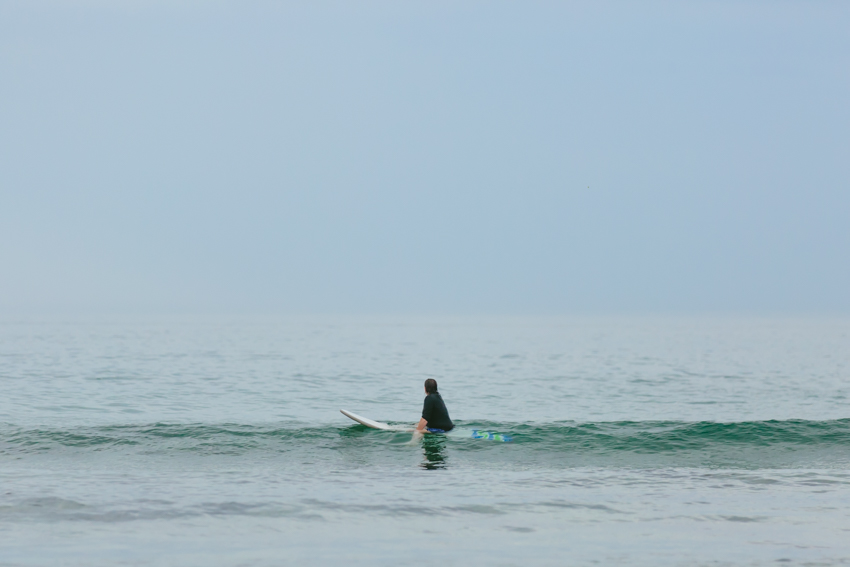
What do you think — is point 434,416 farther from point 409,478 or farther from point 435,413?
point 409,478

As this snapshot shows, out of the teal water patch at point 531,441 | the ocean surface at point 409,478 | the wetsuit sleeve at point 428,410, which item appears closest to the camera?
the ocean surface at point 409,478

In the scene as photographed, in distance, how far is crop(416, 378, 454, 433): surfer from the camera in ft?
65.9

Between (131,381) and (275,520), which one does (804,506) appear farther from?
(131,381)

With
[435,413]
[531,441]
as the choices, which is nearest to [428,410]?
[435,413]

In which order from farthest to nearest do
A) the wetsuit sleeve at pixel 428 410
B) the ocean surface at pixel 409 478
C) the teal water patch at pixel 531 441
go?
the wetsuit sleeve at pixel 428 410 → the teal water patch at pixel 531 441 → the ocean surface at pixel 409 478

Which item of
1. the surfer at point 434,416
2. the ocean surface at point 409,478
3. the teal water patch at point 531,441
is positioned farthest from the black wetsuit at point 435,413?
the teal water patch at point 531,441

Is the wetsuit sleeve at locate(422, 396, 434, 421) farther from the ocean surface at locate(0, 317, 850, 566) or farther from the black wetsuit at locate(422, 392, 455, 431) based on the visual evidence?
the ocean surface at locate(0, 317, 850, 566)

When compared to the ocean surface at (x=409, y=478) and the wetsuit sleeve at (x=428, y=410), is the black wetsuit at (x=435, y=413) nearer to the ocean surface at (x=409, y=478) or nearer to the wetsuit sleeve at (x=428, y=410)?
the wetsuit sleeve at (x=428, y=410)

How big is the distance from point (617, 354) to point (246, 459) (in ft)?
176

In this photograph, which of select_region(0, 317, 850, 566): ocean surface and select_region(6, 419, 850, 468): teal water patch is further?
select_region(6, 419, 850, 468): teal water patch

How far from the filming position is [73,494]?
15000 mm

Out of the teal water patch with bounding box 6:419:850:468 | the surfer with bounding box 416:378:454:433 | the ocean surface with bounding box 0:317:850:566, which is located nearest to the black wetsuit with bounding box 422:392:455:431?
the surfer with bounding box 416:378:454:433

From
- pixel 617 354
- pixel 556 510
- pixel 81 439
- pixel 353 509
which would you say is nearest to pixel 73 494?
pixel 353 509

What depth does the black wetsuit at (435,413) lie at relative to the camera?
2011 cm
